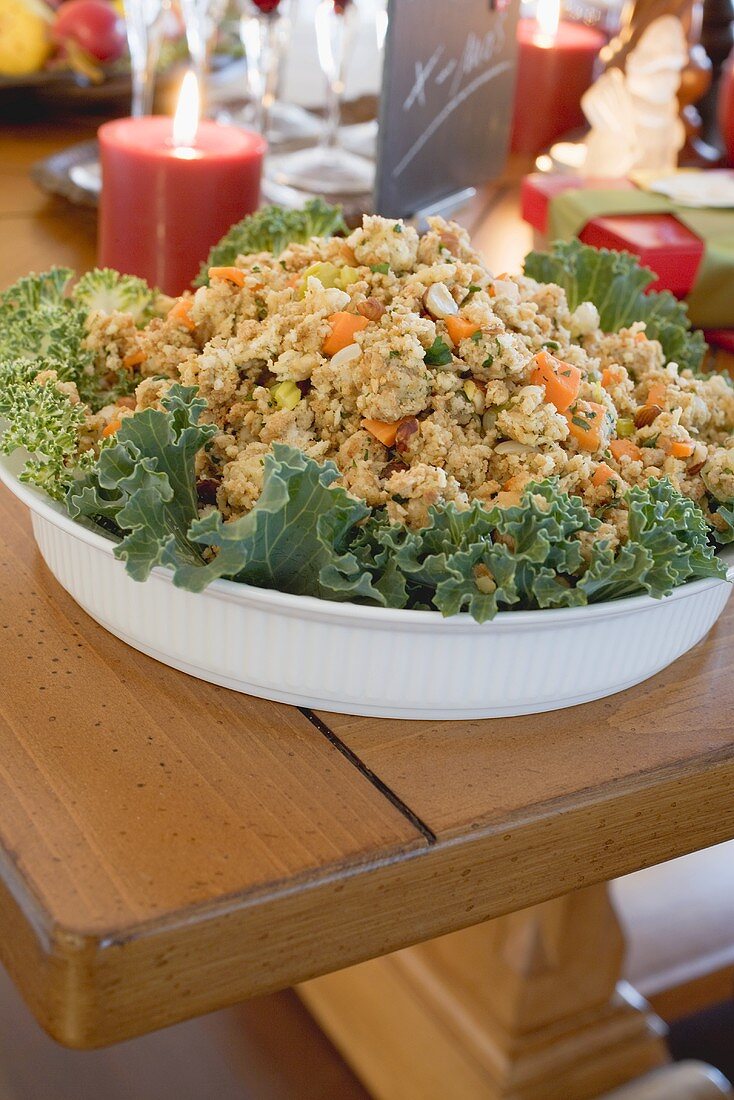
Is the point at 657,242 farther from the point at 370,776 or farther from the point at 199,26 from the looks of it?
the point at 370,776

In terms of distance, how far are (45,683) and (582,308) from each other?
499 millimetres

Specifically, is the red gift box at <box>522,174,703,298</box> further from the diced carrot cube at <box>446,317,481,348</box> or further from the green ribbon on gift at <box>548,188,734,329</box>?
the diced carrot cube at <box>446,317,481,348</box>

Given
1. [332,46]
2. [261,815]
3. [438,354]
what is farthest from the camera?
[332,46]

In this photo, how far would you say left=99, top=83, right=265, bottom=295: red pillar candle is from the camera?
1428 mm

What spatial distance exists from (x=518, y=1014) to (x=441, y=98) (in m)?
1.16

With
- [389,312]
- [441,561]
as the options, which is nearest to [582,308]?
[389,312]

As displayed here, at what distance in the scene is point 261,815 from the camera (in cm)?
71

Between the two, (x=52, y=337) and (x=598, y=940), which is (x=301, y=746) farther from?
(x=598, y=940)

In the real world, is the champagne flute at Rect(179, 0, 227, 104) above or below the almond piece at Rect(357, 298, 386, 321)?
above

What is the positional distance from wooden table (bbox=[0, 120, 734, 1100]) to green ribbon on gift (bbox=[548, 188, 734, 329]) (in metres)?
0.67

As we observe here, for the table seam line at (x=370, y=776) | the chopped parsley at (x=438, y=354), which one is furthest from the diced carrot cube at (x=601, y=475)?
the table seam line at (x=370, y=776)

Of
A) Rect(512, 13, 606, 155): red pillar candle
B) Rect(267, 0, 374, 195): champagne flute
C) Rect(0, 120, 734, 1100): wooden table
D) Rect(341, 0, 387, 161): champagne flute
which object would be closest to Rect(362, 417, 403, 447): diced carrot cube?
Rect(0, 120, 734, 1100): wooden table

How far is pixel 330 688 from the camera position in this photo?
2.57ft

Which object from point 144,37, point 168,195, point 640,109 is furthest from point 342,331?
point 640,109
